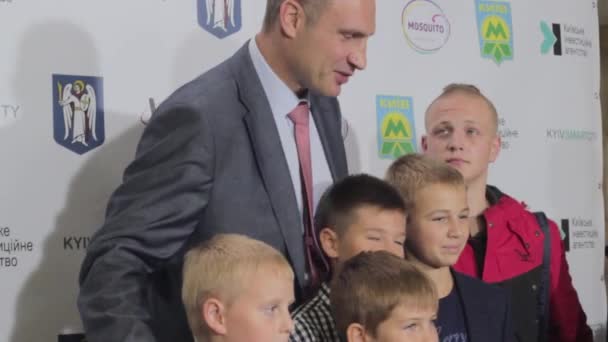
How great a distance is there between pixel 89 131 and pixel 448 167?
82 cm

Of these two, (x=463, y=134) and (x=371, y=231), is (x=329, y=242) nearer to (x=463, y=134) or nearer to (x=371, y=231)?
(x=371, y=231)

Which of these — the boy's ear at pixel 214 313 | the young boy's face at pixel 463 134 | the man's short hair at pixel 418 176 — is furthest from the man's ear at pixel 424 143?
the boy's ear at pixel 214 313

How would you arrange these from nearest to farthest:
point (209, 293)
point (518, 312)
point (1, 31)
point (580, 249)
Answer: point (209, 293) < point (1, 31) < point (518, 312) < point (580, 249)

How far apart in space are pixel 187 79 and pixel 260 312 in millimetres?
868

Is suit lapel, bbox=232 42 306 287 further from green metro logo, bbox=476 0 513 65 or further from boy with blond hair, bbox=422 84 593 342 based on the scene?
green metro logo, bbox=476 0 513 65

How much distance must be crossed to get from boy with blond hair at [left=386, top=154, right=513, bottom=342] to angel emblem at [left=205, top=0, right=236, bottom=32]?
62cm

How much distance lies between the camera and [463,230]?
2.38 m

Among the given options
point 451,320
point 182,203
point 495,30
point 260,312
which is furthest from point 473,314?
point 495,30

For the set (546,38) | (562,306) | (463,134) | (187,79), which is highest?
(546,38)

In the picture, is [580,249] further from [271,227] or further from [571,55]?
[271,227]

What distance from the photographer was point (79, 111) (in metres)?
2.43

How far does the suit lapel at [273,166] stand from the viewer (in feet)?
7.00

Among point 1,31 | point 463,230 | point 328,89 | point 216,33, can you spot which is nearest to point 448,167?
point 463,230

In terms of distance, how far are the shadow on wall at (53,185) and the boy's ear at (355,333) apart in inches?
28.1
